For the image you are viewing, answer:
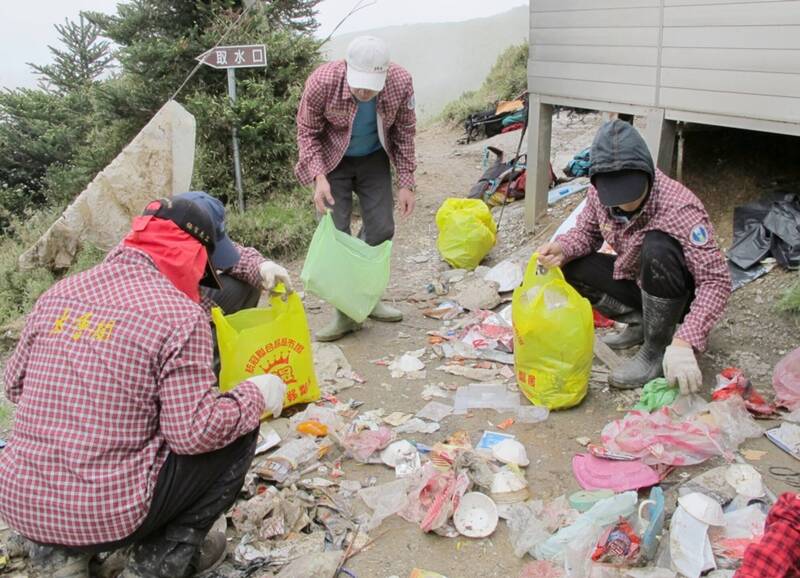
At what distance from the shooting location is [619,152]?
8.59 ft

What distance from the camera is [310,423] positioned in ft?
9.11

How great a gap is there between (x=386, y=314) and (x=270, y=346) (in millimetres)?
1368

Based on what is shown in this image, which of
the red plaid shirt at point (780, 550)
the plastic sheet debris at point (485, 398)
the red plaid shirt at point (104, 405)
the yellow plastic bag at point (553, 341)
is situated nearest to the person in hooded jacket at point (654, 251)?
the yellow plastic bag at point (553, 341)

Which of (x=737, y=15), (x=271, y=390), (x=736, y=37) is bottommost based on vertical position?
(x=271, y=390)

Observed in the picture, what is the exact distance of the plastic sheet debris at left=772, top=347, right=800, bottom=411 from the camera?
8.85 ft

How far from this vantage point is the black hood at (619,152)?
8.57ft

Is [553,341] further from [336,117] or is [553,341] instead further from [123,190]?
[123,190]

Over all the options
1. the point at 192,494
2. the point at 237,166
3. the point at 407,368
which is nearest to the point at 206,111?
the point at 237,166

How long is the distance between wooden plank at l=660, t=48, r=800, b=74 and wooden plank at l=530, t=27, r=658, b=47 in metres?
0.19

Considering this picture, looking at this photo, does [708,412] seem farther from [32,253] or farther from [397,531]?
[32,253]

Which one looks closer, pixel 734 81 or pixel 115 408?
pixel 115 408

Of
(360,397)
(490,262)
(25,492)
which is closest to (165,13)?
(490,262)

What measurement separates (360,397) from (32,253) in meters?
4.14

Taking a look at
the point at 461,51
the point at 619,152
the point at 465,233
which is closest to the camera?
the point at 619,152
